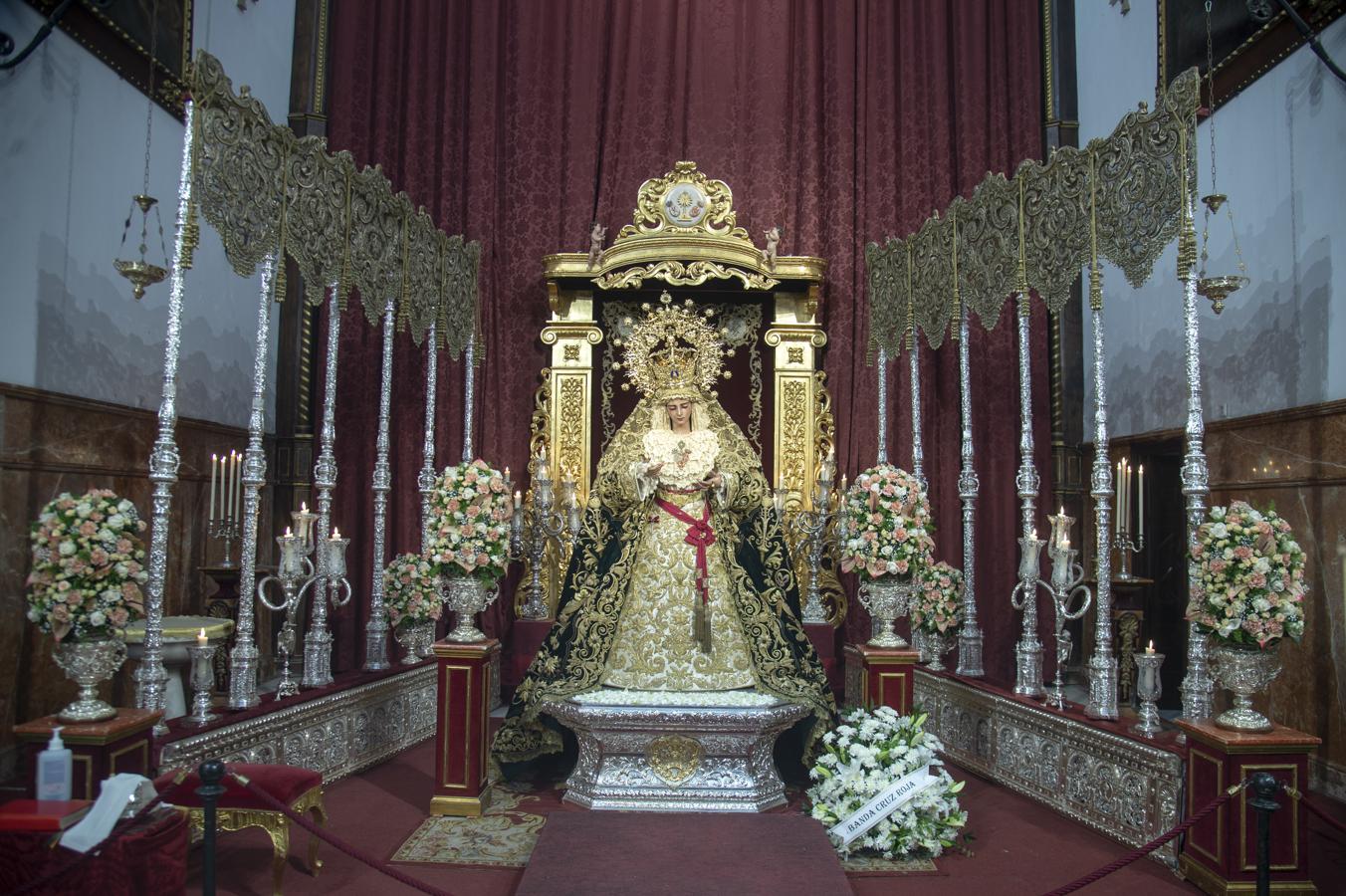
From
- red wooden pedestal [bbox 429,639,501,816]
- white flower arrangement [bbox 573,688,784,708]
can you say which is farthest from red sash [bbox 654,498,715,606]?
red wooden pedestal [bbox 429,639,501,816]

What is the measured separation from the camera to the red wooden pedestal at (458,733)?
6617mm

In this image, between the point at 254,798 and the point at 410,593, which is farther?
the point at 410,593

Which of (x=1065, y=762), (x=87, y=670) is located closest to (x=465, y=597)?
(x=87, y=670)

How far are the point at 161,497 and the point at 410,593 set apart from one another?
131 inches

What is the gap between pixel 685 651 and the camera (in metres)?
7.21

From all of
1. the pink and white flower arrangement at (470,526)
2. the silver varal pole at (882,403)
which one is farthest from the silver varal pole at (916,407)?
the pink and white flower arrangement at (470,526)

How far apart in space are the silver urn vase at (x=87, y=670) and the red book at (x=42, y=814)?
0.64 meters

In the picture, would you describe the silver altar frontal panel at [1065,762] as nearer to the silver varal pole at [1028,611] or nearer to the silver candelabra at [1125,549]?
the silver varal pole at [1028,611]

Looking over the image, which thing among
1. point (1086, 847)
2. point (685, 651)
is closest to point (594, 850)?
point (685, 651)

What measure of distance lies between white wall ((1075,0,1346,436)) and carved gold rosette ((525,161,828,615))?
302cm

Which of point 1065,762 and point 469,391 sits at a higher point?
point 469,391

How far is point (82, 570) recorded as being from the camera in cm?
510

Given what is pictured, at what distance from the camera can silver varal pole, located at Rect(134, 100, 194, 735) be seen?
221 inches

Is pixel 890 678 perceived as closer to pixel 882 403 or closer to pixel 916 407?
pixel 916 407
